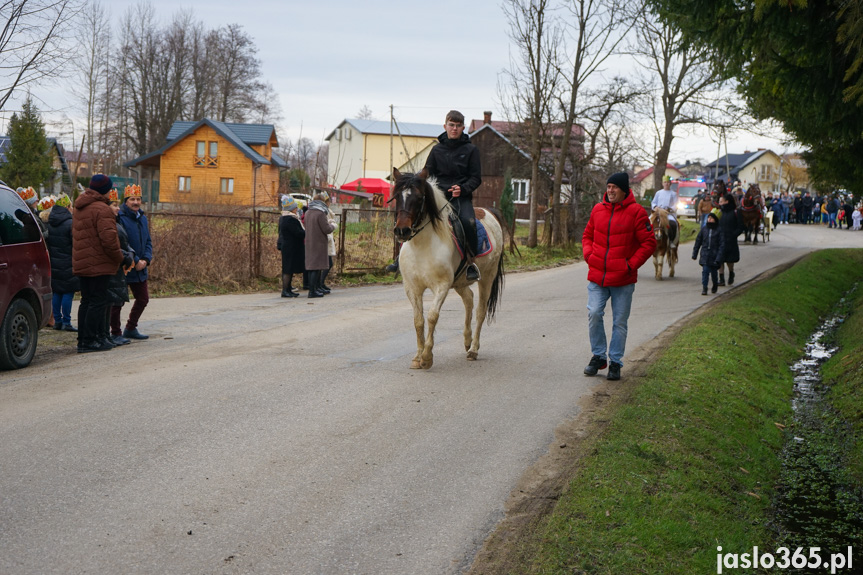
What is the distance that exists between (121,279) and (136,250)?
2.82 ft

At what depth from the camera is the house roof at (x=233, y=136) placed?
184 feet

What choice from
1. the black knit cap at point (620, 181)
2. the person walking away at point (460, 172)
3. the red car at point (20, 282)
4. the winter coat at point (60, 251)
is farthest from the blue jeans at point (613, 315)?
the winter coat at point (60, 251)

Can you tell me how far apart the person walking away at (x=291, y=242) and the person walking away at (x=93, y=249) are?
682 centimetres

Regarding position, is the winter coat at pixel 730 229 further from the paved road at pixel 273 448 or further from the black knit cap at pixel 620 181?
the black knit cap at pixel 620 181

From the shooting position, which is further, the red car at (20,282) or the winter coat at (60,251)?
the winter coat at (60,251)

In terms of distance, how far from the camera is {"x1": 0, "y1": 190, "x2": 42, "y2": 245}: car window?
950 cm

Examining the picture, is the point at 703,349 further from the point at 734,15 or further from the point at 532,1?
the point at 532,1

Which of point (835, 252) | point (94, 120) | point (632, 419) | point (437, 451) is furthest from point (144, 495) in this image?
point (94, 120)

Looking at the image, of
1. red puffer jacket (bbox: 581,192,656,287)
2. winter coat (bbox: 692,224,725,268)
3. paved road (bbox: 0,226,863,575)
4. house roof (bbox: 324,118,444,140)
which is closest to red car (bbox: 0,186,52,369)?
paved road (bbox: 0,226,863,575)

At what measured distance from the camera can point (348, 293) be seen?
18.1 meters

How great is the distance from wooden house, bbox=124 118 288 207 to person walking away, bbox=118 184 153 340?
148ft

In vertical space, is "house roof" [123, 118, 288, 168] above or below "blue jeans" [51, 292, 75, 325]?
above

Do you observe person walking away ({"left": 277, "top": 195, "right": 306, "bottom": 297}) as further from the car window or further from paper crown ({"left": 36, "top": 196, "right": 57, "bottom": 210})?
the car window

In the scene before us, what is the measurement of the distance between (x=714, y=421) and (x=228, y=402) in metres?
4.61
